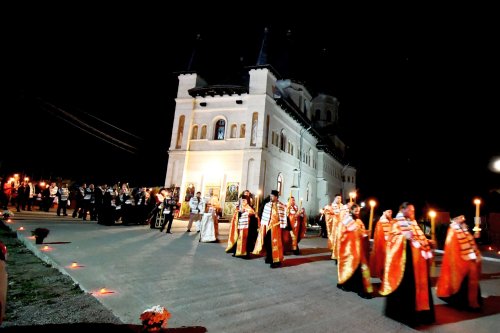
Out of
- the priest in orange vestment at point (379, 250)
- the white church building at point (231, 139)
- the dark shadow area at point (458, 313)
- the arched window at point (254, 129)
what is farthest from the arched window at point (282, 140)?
the dark shadow area at point (458, 313)

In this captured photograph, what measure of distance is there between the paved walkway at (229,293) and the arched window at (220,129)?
58.2ft

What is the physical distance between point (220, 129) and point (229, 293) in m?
21.4

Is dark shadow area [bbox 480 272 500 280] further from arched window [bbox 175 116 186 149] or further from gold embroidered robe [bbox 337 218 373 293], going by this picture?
arched window [bbox 175 116 186 149]

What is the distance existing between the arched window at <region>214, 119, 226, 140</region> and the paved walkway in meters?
17.7

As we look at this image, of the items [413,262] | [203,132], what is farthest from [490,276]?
[203,132]

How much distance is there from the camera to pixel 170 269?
6504 mm

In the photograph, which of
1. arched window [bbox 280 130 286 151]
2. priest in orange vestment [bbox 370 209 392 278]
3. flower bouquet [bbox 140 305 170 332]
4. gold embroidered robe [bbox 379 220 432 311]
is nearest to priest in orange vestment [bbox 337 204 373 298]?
gold embroidered robe [bbox 379 220 432 311]

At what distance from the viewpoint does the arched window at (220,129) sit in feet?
84.1

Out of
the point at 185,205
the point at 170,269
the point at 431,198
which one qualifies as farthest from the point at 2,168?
the point at 431,198

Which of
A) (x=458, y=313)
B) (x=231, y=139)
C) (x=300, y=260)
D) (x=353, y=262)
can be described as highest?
(x=231, y=139)

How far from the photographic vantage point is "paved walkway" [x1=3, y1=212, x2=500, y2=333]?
13.5 ft

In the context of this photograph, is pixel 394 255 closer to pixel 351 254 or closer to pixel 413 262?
pixel 413 262

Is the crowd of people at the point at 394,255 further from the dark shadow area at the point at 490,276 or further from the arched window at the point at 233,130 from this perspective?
the arched window at the point at 233,130

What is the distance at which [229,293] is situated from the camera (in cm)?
520
